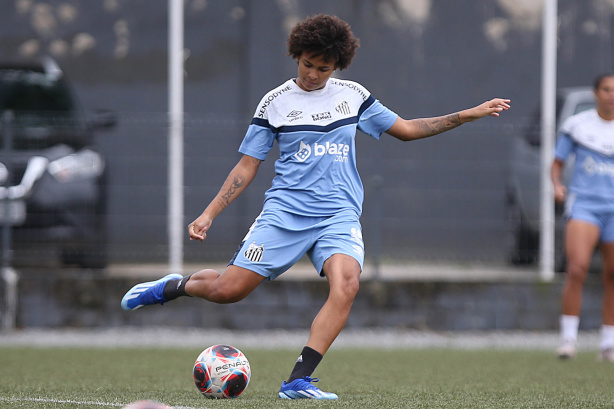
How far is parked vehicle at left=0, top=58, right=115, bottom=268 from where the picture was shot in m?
9.69

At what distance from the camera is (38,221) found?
31.8ft

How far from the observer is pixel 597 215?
25.7 ft

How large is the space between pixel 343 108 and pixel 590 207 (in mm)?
3254

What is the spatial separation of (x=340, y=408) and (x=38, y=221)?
5.89 metres

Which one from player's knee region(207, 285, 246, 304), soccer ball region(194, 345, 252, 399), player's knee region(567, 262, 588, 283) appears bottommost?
soccer ball region(194, 345, 252, 399)

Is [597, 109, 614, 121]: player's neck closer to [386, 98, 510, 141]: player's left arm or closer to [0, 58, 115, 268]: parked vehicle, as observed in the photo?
[386, 98, 510, 141]: player's left arm

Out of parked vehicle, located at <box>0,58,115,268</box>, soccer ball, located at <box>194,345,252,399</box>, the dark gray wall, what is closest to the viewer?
soccer ball, located at <box>194,345,252,399</box>

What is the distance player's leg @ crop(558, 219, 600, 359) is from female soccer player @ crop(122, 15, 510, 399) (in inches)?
110

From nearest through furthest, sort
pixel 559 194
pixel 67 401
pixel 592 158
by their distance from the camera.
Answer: pixel 67 401, pixel 559 194, pixel 592 158

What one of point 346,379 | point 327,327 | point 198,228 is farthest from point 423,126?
point 346,379

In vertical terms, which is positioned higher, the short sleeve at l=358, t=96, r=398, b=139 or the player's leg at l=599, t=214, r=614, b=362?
the short sleeve at l=358, t=96, r=398, b=139

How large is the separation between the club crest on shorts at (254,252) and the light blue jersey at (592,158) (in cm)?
355

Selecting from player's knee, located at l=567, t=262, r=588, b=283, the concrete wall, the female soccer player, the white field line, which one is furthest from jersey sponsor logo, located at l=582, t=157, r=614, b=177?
the white field line

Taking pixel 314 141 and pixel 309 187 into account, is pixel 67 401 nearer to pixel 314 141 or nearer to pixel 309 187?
pixel 309 187
